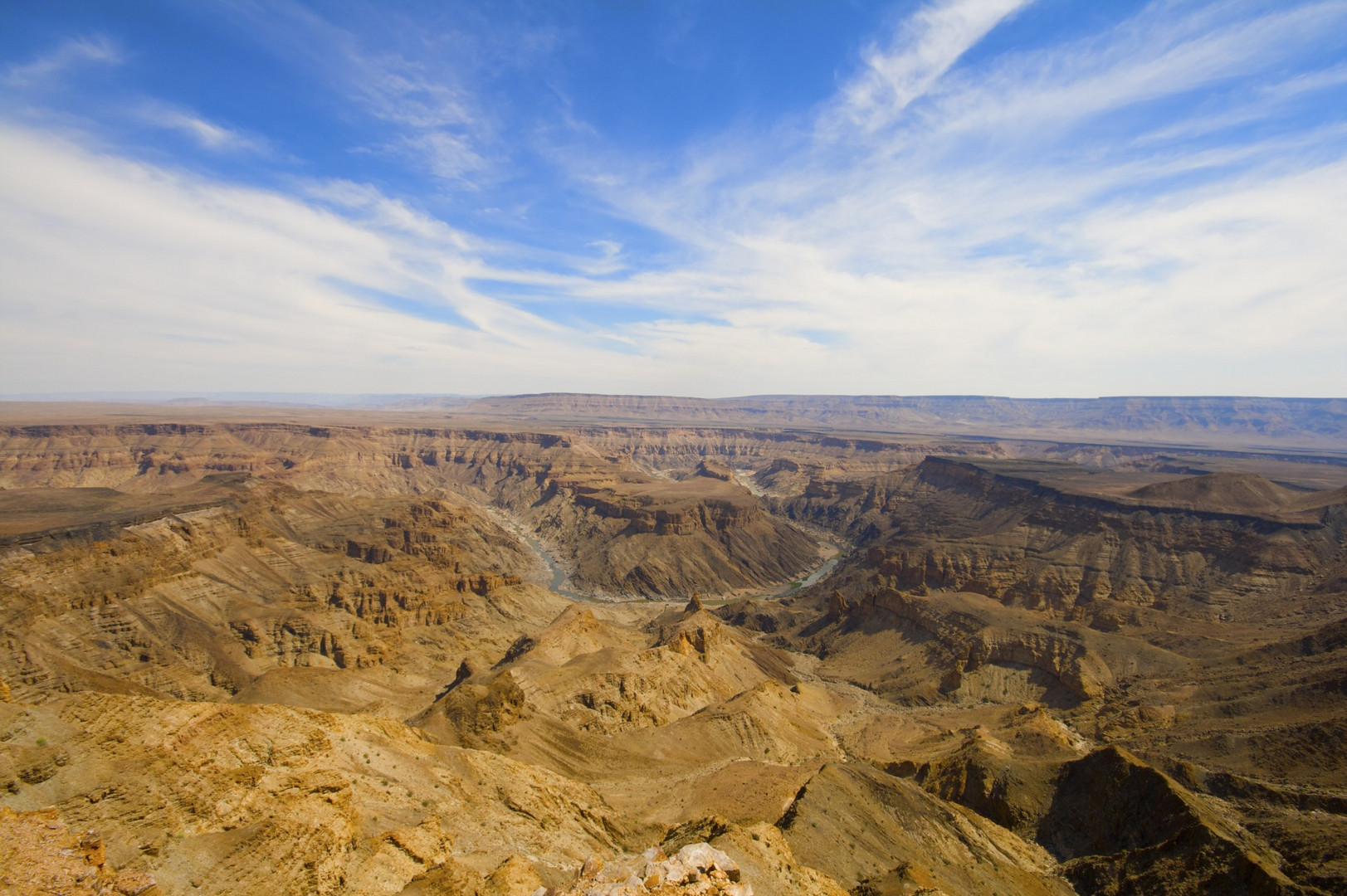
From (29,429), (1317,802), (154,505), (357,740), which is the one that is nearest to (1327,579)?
(1317,802)

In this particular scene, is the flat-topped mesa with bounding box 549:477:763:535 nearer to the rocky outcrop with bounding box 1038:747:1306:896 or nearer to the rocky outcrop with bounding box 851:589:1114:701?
the rocky outcrop with bounding box 851:589:1114:701

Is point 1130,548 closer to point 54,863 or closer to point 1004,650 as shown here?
point 1004,650

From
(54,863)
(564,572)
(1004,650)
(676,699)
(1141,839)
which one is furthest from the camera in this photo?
(564,572)

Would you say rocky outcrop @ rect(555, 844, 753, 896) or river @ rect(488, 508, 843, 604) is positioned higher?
rocky outcrop @ rect(555, 844, 753, 896)

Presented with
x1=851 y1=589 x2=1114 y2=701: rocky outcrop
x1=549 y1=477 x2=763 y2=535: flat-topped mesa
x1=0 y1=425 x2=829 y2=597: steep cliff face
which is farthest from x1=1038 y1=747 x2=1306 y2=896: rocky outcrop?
x1=549 y1=477 x2=763 y2=535: flat-topped mesa

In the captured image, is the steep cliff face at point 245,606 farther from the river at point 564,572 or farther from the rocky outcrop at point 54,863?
the rocky outcrop at point 54,863

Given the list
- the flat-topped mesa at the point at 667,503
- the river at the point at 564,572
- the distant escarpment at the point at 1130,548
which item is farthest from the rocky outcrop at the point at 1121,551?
the flat-topped mesa at the point at 667,503

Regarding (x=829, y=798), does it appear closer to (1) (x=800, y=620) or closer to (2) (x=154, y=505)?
(1) (x=800, y=620)

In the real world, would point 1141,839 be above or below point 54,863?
below

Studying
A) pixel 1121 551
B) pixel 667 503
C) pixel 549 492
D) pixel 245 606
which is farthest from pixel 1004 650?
pixel 549 492
